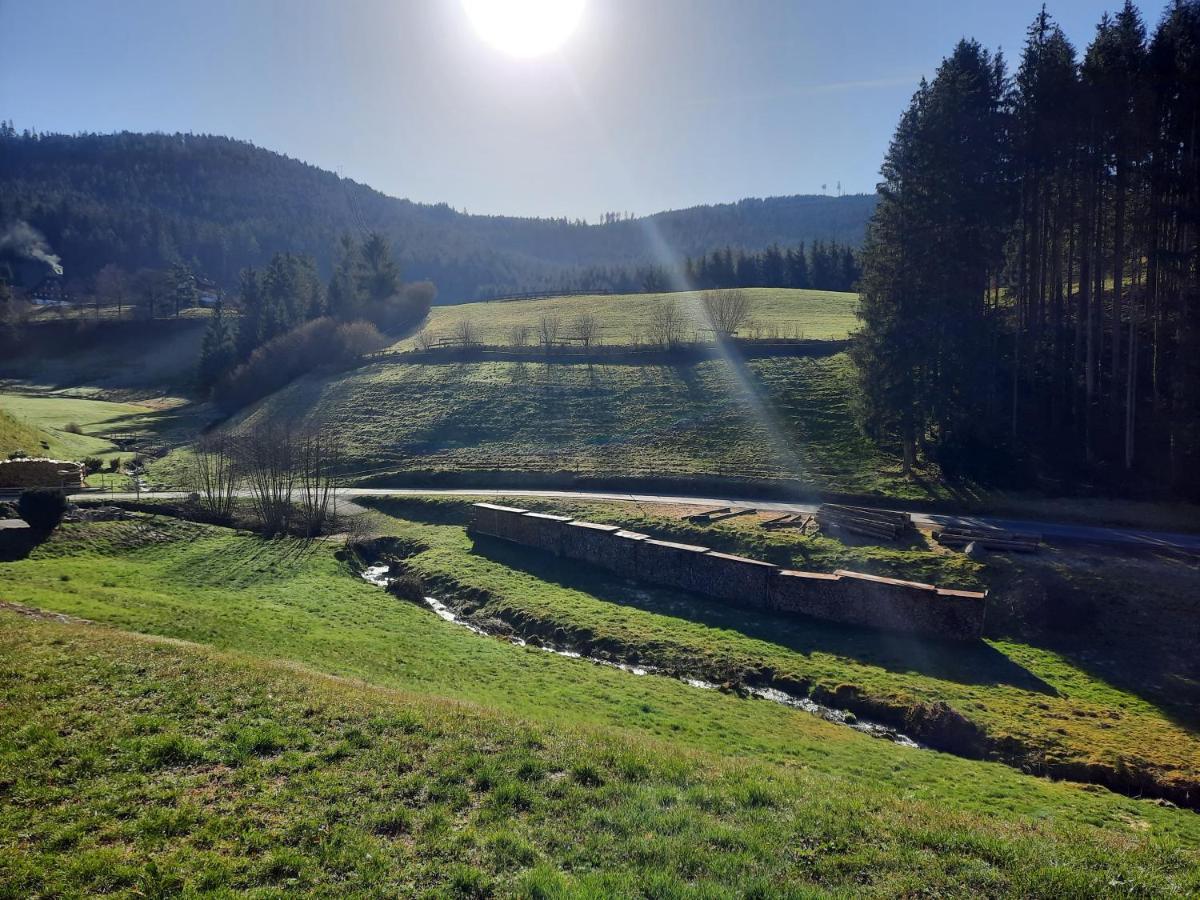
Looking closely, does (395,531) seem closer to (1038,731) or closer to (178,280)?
(1038,731)

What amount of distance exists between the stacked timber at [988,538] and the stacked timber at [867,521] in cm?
147

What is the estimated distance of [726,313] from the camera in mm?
65375

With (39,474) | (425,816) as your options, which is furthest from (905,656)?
(39,474)

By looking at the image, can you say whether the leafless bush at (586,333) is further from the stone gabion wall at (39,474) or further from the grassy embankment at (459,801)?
the grassy embankment at (459,801)

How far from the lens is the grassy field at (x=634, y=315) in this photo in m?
69.1

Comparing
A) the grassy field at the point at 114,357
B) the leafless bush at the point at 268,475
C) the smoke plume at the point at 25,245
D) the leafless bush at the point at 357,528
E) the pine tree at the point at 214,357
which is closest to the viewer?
the leafless bush at the point at 357,528

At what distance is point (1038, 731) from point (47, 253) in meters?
176

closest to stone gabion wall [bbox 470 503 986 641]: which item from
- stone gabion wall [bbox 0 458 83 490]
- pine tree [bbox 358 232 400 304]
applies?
stone gabion wall [bbox 0 458 83 490]

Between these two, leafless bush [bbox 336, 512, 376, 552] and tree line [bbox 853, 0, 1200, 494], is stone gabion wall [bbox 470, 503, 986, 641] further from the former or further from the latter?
tree line [bbox 853, 0, 1200, 494]

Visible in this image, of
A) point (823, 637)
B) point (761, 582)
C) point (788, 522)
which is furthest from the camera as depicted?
point (788, 522)

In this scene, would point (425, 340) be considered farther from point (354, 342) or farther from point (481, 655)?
point (481, 655)

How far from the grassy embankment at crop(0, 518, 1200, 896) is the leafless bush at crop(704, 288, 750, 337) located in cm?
5125

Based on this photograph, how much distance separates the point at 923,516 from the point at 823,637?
12369 mm

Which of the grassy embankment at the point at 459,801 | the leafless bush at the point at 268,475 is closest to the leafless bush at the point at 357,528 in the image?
the leafless bush at the point at 268,475
